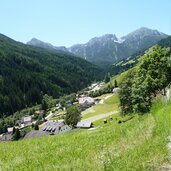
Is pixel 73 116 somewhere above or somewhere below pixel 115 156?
below

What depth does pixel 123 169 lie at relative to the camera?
10086 mm

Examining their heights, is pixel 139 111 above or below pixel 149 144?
below

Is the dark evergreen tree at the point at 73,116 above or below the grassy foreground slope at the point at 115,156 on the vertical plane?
below

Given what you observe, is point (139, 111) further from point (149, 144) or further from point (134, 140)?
point (149, 144)

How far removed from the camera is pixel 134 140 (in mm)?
14461

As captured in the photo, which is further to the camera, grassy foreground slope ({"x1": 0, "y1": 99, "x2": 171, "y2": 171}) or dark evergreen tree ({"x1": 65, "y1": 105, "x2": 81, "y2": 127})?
dark evergreen tree ({"x1": 65, "y1": 105, "x2": 81, "y2": 127})

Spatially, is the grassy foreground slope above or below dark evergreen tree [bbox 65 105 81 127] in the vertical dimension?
above

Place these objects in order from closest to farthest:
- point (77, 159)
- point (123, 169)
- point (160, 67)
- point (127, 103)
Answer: point (123, 169) < point (77, 159) < point (160, 67) < point (127, 103)

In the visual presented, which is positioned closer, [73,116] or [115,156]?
[115,156]

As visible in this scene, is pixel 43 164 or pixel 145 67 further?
pixel 145 67

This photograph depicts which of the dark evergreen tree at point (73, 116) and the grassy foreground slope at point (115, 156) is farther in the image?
the dark evergreen tree at point (73, 116)

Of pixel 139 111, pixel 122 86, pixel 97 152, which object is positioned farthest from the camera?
pixel 122 86

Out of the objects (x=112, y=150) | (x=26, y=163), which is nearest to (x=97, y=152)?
(x=112, y=150)

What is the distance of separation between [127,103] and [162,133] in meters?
87.8
